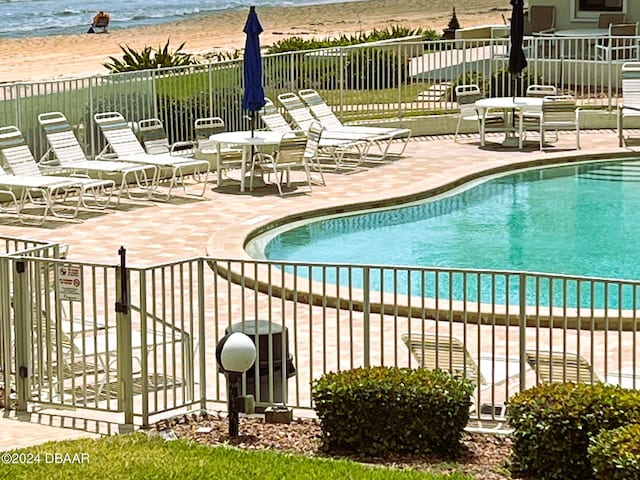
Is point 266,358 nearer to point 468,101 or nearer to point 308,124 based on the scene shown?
point 308,124

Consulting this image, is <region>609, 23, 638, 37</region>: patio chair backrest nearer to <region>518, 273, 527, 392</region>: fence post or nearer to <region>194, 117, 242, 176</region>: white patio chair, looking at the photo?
→ <region>194, 117, 242, 176</region>: white patio chair

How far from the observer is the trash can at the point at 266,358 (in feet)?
30.9

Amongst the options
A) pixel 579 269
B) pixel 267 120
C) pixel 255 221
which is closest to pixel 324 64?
pixel 267 120

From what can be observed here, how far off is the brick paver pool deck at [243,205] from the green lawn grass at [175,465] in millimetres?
6913

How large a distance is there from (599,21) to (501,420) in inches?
916

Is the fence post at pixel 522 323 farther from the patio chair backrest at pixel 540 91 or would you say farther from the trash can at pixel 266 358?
the patio chair backrest at pixel 540 91

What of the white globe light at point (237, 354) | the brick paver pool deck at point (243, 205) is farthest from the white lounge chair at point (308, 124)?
the white globe light at point (237, 354)

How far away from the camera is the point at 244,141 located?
62.5ft

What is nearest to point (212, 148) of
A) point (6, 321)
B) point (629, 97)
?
point (629, 97)

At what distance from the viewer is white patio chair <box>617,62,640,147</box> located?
74.1 ft

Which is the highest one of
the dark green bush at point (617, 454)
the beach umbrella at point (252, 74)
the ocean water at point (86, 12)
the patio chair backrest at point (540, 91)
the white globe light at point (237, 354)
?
the ocean water at point (86, 12)

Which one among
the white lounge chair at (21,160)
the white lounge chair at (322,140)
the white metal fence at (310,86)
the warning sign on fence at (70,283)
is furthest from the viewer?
the white lounge chair at (322,140)

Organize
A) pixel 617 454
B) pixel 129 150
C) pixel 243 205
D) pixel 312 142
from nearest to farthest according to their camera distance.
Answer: pixel 617 454 → pixel 243 205 → pixel 129 150 → pixel 312 142

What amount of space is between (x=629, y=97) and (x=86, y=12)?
258ft
